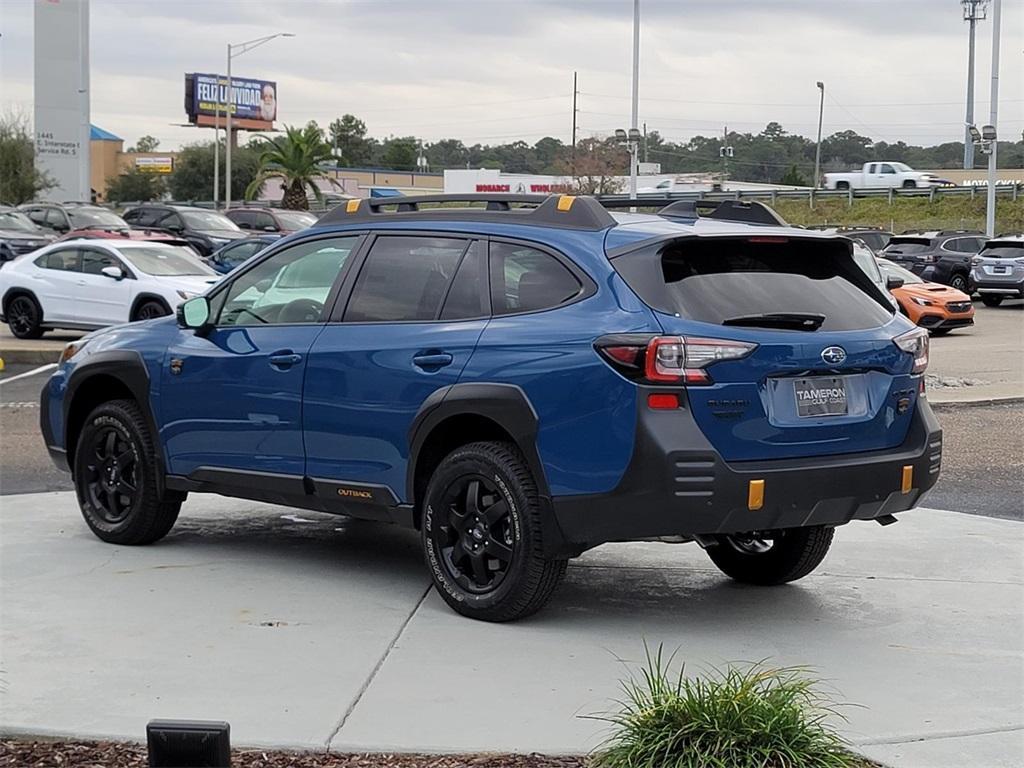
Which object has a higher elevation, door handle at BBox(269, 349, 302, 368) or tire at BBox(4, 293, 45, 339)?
door handle at BBox(269, 349, 302, 368)

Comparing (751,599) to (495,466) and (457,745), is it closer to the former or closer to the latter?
(495,466)

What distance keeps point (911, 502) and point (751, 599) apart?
3.26 feet

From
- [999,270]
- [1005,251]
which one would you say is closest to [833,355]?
[999,270]

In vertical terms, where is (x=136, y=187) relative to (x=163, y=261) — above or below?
above

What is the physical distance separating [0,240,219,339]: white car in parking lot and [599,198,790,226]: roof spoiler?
44.0ft

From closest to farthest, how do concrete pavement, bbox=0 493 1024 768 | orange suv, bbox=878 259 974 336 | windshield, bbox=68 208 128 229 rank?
concrete pavement, bbox=0 493 1024 768 → orange suv, bbox=878 259 974 336 → windshield, bbox=68 208 128 229

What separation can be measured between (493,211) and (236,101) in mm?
122813

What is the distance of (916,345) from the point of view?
6637 mm

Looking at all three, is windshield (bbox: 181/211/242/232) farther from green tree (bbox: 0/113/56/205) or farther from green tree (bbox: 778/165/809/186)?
green tree (bbox: 778/165/809/186)

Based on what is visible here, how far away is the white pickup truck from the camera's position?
7075 centimetres

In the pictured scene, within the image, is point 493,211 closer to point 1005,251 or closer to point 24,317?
point 24,317

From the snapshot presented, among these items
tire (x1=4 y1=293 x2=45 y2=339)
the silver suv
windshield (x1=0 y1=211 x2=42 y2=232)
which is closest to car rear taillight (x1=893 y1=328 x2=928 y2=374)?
tire (x1=4 y1=293 x2=45 y2=339)

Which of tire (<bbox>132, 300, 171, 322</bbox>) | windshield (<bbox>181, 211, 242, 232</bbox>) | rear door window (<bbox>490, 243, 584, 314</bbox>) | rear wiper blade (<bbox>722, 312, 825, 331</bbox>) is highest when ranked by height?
windshield (<bbox>181, 211, 242, 232</bbox>)

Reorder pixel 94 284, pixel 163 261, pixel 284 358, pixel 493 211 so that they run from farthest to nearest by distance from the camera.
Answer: pixel 163 261 → pixel 94 284 → pixel 284 358 → pixel 493 211
